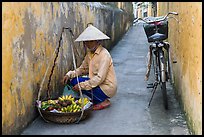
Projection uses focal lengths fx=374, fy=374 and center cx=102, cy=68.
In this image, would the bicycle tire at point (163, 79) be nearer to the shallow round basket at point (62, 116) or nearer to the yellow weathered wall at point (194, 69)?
the yellow weathered wall at point (194, 69)

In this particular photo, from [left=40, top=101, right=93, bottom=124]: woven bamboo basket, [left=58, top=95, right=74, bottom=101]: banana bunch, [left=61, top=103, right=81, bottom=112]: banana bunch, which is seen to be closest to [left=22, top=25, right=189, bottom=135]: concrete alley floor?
[left=40, top=101, right=93, bottom=124]: woven bamboo basket

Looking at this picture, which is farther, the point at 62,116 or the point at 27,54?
the point at 62,116

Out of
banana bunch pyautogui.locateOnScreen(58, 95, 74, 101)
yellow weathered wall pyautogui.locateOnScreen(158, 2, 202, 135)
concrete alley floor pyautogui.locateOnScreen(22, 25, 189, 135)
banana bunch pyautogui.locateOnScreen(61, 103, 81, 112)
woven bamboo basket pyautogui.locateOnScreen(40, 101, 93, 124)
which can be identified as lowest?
concrete alley floor pyautogui.locateOnScreen(22, 25, 189, 135)

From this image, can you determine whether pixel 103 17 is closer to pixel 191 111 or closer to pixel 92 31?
pixel 92 31

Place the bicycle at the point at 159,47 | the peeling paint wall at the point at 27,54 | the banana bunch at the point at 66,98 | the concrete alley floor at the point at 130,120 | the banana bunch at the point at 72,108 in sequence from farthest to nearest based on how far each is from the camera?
the bicycle at the point at 159,47
the banana bunch at the point at 66,98
the banana bunch at the point at 72,108
the concrete alley floor at the point at 130,120
the peeling paint wall at the point at 27,54

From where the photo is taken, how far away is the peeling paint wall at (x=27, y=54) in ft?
12.5

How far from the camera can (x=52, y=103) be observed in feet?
15.8

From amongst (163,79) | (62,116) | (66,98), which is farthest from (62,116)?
(163,79)

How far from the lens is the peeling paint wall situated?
3804 millimetres

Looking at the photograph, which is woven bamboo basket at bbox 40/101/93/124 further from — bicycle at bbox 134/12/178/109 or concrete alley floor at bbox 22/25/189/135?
bicycle at bbox 134/12/178/109

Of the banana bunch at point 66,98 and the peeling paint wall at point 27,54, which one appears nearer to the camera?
the peeling paint wall at point 27,54

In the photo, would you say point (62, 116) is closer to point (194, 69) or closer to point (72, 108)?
point (72, 108)

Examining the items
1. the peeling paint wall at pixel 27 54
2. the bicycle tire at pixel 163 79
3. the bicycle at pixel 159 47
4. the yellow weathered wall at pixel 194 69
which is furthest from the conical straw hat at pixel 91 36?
the yellow weathered wall at pixel 194 69

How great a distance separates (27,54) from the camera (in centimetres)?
439
